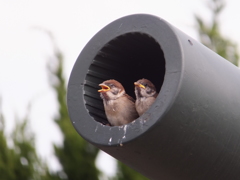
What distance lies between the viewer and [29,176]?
651 cm

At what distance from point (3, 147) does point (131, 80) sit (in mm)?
3584

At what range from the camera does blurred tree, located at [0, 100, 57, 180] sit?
652cm

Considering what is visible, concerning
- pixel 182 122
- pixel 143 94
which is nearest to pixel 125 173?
pixel 143 94

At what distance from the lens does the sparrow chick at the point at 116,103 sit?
312 cm

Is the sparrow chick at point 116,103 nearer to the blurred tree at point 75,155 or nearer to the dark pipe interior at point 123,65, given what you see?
the dark pipe interior at point 123,65

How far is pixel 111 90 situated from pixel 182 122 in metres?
1.06

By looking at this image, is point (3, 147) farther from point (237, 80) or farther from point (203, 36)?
point (237, 80)

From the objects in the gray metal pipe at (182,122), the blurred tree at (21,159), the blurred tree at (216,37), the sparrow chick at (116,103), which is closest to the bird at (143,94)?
the sparrow chick at (116,103)

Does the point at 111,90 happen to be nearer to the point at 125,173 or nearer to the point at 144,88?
the point at 144,88

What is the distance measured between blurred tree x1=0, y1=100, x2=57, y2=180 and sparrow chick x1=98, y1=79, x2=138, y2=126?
3.14 metres

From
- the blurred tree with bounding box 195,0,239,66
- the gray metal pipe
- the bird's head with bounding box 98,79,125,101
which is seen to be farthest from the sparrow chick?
the blurred tree with bounding box 195,0,239,66

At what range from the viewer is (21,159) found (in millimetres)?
6613

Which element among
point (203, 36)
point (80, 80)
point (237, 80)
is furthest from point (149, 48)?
point (203, 36)

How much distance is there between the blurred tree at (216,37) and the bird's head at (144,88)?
2.56 m
